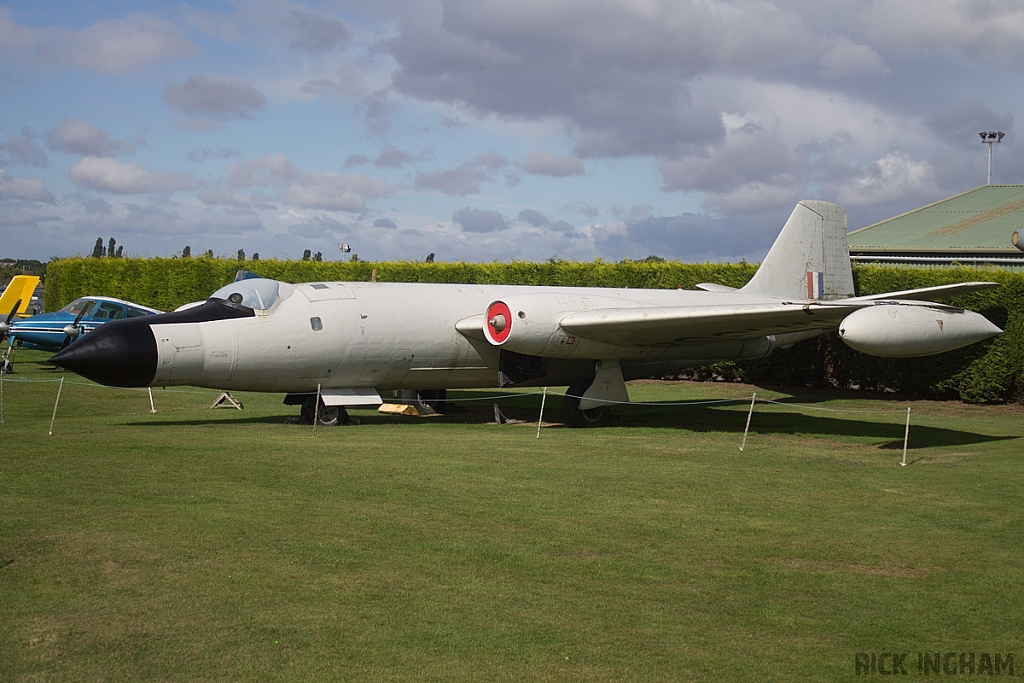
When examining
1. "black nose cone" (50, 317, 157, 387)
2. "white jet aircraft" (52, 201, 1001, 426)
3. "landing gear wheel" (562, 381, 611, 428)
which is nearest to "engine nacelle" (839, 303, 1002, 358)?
"white jet aircraft" (52, 201, 1001, 426)

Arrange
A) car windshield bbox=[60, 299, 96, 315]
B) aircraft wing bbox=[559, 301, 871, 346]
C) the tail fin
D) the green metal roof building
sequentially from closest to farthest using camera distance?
1. aircraft wing bbox=[559, 301, 871, 346]
2. the tail fin
3. car windshield bbox=[60, 299, 96, 315]
4. the green metal roof building

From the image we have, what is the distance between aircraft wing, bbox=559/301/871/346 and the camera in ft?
47.4

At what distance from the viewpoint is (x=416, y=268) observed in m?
29.4

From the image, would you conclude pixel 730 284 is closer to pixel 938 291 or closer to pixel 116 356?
pixel 938 291

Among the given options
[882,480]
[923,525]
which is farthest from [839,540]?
[882,480]

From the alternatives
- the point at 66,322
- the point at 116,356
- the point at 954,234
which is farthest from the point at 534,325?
the point at 954,234

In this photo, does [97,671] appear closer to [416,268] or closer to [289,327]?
[289,327]

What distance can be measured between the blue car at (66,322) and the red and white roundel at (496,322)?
13845 millimetres

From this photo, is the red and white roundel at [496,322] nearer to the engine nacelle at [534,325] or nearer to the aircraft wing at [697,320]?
the engine nacelle at [534,325]

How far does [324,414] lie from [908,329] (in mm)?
9387

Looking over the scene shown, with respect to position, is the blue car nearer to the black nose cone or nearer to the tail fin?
the black nose cone

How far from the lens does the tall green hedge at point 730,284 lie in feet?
66.9

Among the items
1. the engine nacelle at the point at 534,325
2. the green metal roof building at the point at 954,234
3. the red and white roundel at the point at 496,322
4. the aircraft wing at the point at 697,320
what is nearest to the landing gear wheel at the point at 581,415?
the engine nacelle at the point at 534,325

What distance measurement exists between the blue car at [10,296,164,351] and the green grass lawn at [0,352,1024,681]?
13.0 m
